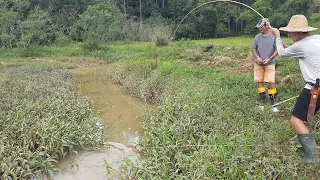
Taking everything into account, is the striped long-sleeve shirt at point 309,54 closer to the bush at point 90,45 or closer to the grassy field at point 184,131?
the grassy field at point 184,131

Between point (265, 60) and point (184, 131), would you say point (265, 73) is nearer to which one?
point (265, 60)

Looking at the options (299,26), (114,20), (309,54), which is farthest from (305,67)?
(114,20)

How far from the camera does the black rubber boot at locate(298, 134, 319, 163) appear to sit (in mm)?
3707

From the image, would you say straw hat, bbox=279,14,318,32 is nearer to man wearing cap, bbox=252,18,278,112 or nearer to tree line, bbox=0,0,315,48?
man wearing cap, bbox=252,18,278,112

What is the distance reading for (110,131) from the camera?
606 cm

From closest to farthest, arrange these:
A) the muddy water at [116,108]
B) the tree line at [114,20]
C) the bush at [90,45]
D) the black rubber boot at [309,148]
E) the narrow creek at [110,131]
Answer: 1. the black rubber boot at [309,148]
2. the narrow creek at [110,131]
3. the muddy water at [116,108]
4. the bush at [90,45]
5. the tree line at [114,20]

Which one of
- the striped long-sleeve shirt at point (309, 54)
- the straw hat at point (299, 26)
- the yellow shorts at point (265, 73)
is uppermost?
the straw hat at point (299, 26)

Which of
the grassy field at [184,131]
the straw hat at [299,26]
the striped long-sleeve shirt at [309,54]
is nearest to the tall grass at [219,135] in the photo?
the grassy field at [184,131]

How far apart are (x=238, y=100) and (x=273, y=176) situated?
2243 millimetres

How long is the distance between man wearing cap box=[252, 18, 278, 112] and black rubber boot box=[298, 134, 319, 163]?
2143 mm

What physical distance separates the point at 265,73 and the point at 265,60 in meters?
0.25

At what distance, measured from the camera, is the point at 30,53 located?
1845cm

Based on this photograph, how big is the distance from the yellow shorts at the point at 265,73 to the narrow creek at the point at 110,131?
2371 millimetres

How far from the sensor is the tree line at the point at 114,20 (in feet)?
70.1
